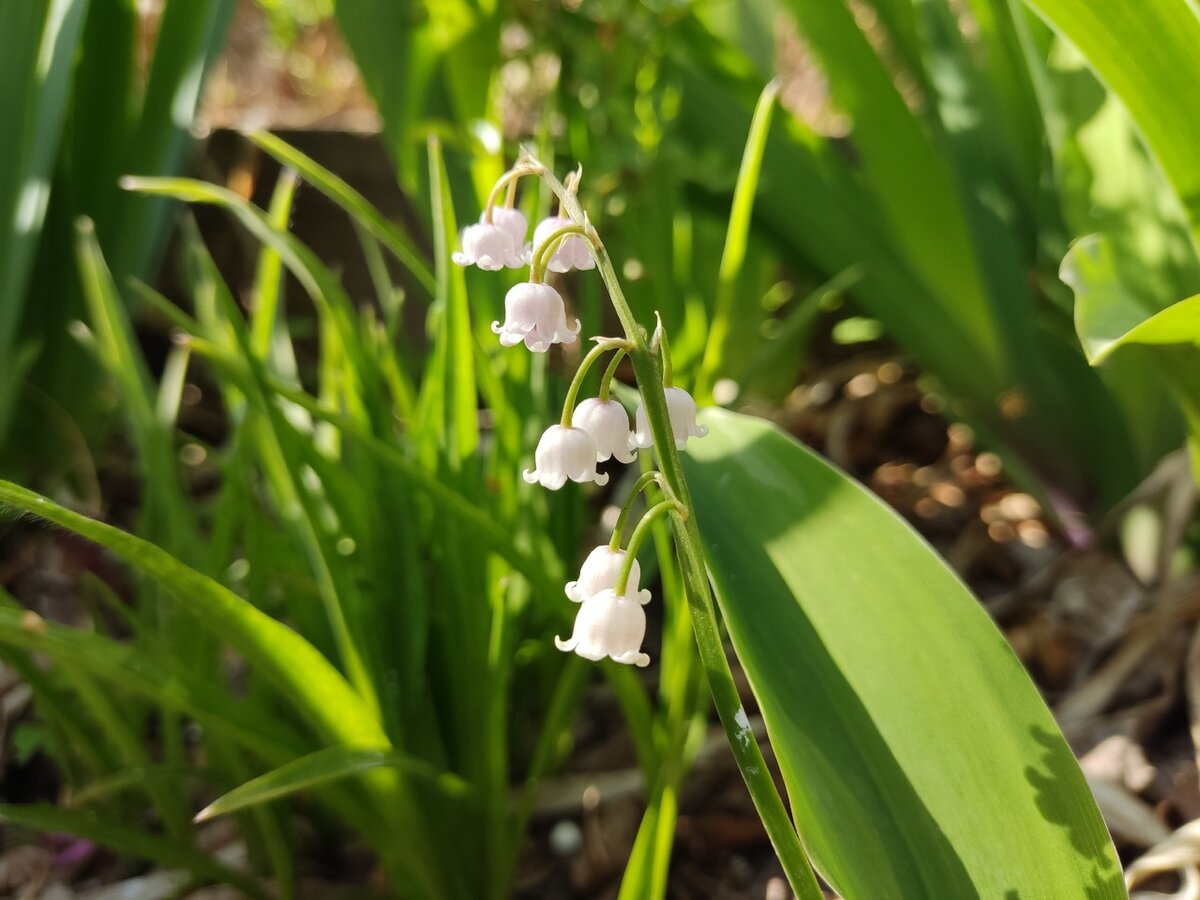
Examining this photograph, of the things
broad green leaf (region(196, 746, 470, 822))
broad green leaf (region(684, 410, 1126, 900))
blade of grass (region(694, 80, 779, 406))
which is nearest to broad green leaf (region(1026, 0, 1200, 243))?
blade of grass (region(694, 80, 779, 406))

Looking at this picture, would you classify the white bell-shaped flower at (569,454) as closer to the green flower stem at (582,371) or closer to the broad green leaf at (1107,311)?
the green flower stem at (582,371)

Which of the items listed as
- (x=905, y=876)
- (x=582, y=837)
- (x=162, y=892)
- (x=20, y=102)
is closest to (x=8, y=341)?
(x=20, y=102)

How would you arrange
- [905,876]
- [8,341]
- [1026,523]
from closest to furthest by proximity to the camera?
[905,876] → [8,341] → [1026,523]

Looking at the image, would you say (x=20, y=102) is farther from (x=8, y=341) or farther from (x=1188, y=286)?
(x=1188, y=286)

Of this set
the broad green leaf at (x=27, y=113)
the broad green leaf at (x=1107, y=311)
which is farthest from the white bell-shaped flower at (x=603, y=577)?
the broad green leaf at (x=27, y=113)

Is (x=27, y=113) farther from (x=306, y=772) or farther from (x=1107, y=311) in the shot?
(x=1107, y=311)

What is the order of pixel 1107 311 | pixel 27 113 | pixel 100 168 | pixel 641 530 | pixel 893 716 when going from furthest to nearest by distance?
pixel 100 168 < pixel 27 113 < pixel 1107 311 < pixel 893 716 < pixel 641 530

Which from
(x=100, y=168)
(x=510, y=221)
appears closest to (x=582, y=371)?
(x=510, y=221)
